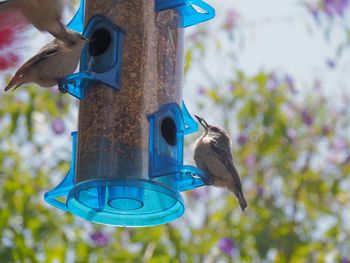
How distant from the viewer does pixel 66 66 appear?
14.7 feet

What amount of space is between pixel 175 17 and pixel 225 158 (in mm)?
1216

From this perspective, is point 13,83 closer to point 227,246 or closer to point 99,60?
point 99,60

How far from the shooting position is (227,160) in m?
5.58

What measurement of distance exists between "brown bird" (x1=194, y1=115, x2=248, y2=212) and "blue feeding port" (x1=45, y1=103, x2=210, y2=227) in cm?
74

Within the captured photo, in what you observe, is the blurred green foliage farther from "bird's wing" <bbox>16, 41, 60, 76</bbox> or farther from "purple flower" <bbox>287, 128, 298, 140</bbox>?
"bird's wing" <bbox>16, 41, 60, 76</bbox>

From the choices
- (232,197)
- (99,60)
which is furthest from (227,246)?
(99,60)

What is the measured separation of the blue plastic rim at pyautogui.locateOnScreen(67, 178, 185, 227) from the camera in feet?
13.7

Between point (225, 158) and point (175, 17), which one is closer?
point (175, 17)

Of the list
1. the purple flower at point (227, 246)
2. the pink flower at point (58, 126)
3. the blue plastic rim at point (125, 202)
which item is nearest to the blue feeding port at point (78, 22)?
the blue plastic rim at point (125, 202)

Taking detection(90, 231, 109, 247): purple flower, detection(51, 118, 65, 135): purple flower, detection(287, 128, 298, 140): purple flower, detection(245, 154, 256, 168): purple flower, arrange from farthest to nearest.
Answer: detection(245, 154, 256, 168): purple flower → detection(287, 128, 298, 140): purple flower → detection(51, 118, 65, 135): purple flower → detection(90, 231, 109, 247): purple flower

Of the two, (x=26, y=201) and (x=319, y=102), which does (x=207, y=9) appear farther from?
(x=319, y=102)

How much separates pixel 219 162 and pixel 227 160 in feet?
0.48

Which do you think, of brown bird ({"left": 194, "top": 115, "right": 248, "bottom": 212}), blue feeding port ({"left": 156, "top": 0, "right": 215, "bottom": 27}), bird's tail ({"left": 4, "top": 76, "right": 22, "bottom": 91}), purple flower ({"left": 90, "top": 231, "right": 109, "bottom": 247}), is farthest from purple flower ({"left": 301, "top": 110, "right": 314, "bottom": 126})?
bird's tail ({"left": 4, "top": 76, "right": 22, "bottom": 91})

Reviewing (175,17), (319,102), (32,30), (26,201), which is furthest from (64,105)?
(32,30)
